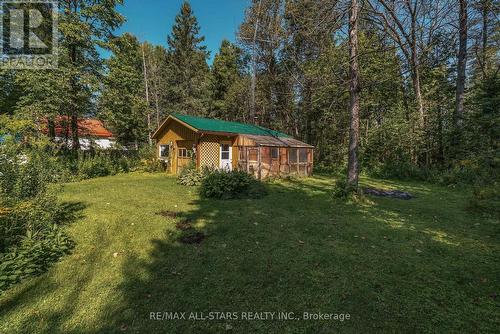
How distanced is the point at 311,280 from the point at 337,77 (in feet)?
23.8

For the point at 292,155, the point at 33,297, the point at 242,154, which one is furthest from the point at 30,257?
the point at 292,155

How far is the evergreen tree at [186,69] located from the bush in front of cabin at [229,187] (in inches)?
813

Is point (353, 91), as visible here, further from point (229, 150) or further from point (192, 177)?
point (229, 150)

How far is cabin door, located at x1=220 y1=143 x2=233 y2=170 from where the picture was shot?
1507 cm

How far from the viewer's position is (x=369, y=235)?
5.24 m

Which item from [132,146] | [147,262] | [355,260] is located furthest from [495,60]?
[132,146]

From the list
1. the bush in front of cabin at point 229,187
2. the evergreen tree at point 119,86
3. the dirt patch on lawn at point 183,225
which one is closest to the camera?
the dirt patch on lawn at point 183,225

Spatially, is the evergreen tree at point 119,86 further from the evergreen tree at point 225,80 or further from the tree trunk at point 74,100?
the evergreen tree at point 225,80

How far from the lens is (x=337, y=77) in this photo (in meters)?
8.66

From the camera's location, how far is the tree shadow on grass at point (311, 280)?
2.75 meters

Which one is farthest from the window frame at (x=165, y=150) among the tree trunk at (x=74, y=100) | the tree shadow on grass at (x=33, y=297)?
the tree shadow on grass at (x=33, y=297)

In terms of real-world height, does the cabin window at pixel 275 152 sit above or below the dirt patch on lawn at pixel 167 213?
above

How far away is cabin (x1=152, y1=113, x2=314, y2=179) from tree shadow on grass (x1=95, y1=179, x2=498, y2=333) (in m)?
8.41

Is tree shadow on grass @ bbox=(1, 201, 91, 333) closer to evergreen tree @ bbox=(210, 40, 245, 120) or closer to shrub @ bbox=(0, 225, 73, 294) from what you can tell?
shrub @ bbox=(0, 225, 73, 294)
